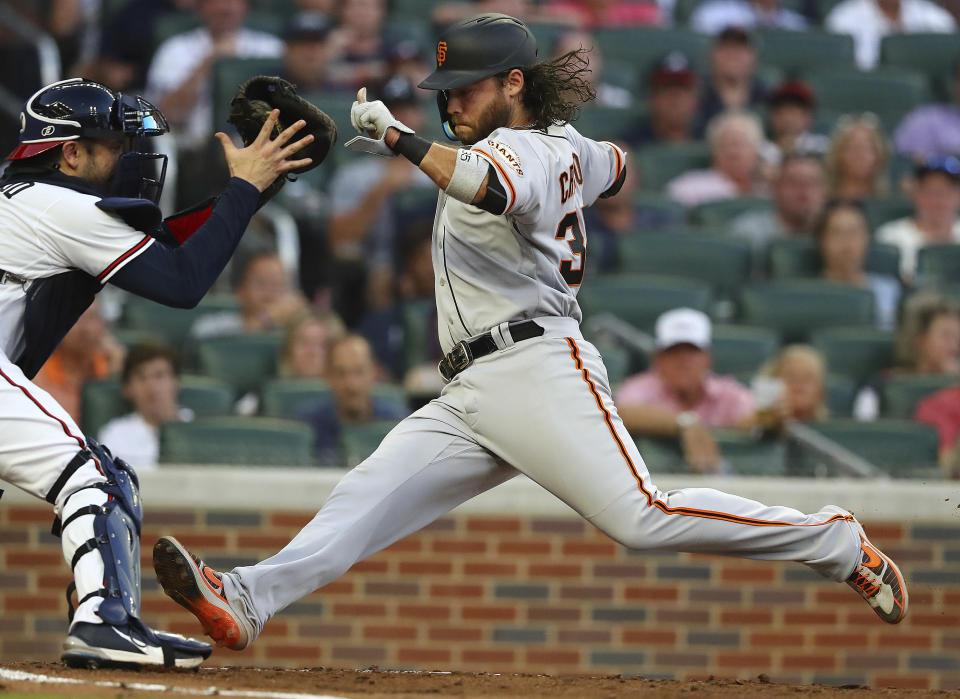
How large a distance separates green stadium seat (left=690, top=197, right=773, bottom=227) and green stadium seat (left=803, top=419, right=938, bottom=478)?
2200 millimetres

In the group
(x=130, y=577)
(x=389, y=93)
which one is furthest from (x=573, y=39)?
(x=130, y=577)

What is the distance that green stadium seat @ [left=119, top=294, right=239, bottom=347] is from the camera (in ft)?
24.0

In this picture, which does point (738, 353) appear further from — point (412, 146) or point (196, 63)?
point (196, 63)

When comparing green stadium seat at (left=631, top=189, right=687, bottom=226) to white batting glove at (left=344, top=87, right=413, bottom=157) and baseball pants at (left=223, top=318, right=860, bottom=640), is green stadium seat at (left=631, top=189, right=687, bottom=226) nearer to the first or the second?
baseball pants at (left=223, top=318, right=860, bottom=640)

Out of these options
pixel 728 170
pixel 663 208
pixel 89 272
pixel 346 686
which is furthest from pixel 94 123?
pixel 728 170

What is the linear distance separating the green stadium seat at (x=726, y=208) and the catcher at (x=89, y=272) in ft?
15.0

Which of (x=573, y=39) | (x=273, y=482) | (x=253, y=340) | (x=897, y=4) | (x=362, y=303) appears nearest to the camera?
(x=273, y=482)

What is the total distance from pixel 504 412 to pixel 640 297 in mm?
3598

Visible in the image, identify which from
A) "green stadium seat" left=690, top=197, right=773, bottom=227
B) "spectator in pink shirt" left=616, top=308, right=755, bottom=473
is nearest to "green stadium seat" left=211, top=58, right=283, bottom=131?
"green stadium seat" left=690, top=197, right=773, bottom=227

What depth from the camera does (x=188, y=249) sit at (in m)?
3.75

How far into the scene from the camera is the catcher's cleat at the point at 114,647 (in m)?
3.62

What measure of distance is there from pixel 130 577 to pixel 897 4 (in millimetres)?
8413

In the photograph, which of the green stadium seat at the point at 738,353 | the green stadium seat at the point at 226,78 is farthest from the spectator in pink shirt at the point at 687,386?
the green stadium seat at the point at 226,78

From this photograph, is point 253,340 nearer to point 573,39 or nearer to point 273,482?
point 273,482
